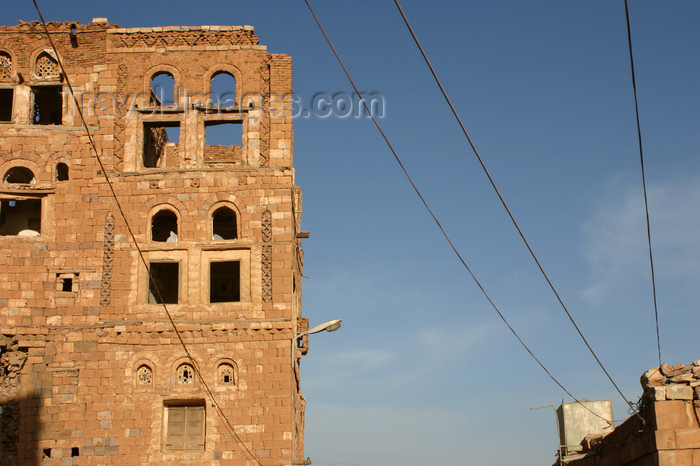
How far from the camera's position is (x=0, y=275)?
23234mm

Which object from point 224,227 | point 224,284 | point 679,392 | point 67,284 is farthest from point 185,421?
point 679,392

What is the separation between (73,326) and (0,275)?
235cm

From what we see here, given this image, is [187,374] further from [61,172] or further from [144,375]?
[61,172]

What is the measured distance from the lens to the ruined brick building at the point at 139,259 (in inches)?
860

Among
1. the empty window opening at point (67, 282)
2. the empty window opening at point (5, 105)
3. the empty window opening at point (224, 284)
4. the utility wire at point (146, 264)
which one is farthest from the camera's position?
the empty window opening at point (224, 284)

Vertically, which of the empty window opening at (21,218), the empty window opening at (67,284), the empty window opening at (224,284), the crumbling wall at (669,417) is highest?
the empty window opening at (21,218)

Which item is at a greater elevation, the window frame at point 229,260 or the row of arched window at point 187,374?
the window frame at point 229,260

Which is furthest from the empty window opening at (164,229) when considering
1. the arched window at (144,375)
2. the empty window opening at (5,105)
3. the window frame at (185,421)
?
the window frame at (185,421)

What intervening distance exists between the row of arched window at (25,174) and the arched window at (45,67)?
2598mm

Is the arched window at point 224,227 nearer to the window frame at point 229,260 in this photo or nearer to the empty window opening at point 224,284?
the empty window opening at point 224,284

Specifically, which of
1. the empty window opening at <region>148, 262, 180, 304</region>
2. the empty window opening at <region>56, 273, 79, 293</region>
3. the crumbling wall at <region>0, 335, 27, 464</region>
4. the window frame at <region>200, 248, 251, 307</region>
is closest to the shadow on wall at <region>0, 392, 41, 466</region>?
the crumbling wall at <region>0, 335, 27, 464</region>

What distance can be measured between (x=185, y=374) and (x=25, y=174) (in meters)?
7.77

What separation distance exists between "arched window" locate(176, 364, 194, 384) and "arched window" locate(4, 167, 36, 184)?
6553mm

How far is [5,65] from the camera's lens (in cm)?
2531
